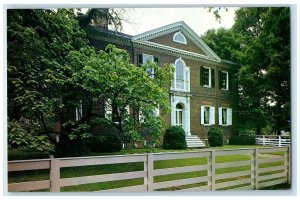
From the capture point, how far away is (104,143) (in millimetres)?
5156

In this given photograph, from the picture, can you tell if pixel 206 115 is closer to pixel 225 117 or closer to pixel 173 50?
pixel 225 117

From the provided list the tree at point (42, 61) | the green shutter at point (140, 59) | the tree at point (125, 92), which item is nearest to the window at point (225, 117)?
the tree at point (125, 92)

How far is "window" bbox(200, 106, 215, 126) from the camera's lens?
5.73 metres

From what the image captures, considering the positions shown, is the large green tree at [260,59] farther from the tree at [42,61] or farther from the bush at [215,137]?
the tree at [42,61]

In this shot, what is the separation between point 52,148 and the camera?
476cm

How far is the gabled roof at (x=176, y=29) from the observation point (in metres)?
5.29

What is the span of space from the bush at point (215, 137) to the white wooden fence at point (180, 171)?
48cm

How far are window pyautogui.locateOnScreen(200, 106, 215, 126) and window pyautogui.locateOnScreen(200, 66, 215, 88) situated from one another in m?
0.48

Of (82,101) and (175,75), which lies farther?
(175,75)

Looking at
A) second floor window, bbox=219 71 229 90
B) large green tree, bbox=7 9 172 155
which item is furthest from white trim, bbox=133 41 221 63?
large green tree, bbox=7 9 172 155

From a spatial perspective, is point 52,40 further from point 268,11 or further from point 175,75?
point 268,11

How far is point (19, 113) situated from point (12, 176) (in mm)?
919
